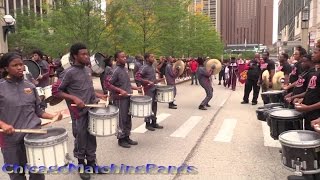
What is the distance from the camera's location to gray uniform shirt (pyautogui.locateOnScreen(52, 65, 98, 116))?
5484 millimetres

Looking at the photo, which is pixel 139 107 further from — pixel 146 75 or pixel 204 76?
pixel 204 76

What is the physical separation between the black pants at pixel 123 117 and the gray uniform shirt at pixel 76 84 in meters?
1.75

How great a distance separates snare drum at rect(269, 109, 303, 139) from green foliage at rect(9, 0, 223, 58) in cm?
1169

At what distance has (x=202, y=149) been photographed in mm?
7324

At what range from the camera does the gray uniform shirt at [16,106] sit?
4008 mm

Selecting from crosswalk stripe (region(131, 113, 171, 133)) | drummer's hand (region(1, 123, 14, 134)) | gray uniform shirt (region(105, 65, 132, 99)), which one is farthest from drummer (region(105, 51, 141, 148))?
drummer's hand (region(1, 123, 14, 134))

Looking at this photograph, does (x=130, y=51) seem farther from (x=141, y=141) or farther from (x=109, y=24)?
(x=141, y=141)

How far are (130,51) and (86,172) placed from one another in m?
18.8

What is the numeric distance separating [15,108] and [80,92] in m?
1.58

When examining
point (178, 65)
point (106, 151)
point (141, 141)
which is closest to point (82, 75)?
point (106, 151)

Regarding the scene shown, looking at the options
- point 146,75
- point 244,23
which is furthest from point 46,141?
point 244,23

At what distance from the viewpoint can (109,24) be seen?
17.1 m

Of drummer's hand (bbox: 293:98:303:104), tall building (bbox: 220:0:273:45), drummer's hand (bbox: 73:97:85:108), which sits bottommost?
drummer's hand (bbox: 293:98:303:104)

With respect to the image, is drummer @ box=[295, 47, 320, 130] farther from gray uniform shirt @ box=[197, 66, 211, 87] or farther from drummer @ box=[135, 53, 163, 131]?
gray uniform shirt @ box=[197, 66, 211, 87]
